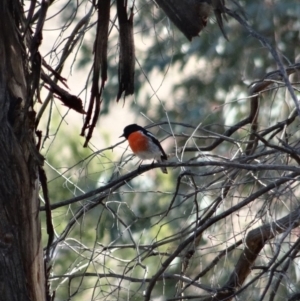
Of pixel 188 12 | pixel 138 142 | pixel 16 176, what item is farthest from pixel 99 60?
pixel 138 142

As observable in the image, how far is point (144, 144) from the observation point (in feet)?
15.3

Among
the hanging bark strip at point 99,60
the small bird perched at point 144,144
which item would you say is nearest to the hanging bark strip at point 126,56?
the hanging bark strip at point 99,60

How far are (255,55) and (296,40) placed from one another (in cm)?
44

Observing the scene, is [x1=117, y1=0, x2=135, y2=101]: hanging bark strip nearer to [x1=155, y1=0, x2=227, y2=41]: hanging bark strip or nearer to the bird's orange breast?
[x1=155, y1=0, x2=227, y2=41]: hanging bark strip

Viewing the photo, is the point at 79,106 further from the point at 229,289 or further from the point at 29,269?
the point at 229,289

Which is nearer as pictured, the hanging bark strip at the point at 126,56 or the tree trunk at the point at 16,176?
the tree trunk at the point at 16,176

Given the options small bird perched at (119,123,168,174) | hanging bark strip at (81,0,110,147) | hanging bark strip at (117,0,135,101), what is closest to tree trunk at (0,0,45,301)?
hanging bark strip at (81,0,110,147)

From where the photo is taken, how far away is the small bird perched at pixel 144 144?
14.9 feet

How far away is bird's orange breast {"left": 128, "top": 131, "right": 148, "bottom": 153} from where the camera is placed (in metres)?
4.54

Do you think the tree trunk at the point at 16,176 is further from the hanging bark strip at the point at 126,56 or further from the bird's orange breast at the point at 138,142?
the bird's orange breast at the point at 138,142

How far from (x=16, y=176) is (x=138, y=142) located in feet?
8.52

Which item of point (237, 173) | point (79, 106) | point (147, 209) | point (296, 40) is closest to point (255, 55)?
point (296, 40)

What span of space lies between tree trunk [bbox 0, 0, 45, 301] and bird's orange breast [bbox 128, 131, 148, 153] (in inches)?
92.9

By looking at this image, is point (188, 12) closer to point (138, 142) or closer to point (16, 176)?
point (16, 176)
